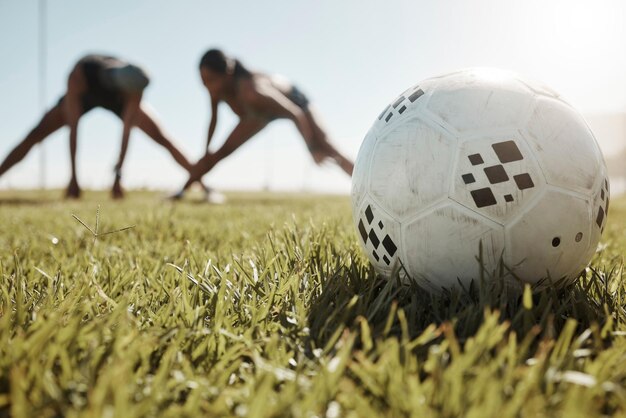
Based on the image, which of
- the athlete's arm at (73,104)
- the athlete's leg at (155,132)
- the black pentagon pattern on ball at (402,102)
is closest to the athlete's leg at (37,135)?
the athlete's arm at (73,104)

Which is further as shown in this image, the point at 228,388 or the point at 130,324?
the point at 130,324

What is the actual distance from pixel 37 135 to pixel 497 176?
9.32 m

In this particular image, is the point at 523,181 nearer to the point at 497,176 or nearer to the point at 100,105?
the point at 497,176

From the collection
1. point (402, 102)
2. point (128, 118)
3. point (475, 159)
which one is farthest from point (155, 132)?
point (475, 159)

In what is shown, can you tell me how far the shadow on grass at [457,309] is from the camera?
4.42ft

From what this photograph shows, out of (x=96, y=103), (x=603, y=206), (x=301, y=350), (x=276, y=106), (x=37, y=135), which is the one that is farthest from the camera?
(x=96, y=103)

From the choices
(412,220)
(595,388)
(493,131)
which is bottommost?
(595,388)

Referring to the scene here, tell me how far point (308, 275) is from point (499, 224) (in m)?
0.77

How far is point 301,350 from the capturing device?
49.3 inches

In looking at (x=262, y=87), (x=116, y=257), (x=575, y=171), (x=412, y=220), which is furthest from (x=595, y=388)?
(x=262, y=87)

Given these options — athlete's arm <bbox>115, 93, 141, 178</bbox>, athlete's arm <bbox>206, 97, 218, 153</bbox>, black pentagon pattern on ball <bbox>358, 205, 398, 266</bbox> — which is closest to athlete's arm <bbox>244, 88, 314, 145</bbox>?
athlete's arm <bbox>206, 97, 218, 153</bbox>

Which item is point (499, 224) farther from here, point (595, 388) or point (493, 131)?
point (595, 388)

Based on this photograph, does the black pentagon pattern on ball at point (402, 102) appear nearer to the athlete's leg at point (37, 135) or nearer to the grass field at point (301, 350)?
the grass field at point (301, 350)

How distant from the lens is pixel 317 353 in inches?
48.8
